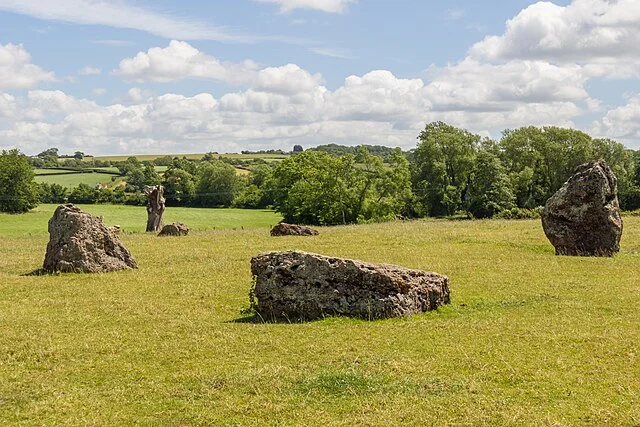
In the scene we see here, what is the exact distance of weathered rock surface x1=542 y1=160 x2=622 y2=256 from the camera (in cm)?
2919

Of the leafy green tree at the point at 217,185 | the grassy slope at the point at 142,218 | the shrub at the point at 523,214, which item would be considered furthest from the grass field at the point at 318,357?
the leafy green tree at the point at 217,185

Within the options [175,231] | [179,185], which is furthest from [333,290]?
[179,185]

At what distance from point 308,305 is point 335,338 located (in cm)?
231

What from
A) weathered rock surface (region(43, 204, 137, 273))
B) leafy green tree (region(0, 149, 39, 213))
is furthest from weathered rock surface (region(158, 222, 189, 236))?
leafy green tree (region(0, 149, 39, 213))

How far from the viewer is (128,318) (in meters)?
16.0

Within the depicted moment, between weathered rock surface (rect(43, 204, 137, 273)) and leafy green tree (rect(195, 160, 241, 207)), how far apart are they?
334 feet

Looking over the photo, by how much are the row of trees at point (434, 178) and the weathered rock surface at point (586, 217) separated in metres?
48.7

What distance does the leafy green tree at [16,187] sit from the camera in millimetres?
94812

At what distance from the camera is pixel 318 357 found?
11.9m

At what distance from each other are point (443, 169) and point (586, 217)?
2551 inches

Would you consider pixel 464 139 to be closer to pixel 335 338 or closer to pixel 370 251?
pixel 370 251

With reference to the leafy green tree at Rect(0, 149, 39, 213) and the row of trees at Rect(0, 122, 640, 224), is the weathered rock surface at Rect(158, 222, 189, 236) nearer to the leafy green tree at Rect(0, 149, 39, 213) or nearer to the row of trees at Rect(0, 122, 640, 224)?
the row of trees at Rect(0, 122, 640, 224)

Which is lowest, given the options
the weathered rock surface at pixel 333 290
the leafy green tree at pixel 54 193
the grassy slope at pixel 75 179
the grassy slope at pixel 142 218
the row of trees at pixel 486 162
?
the grassy slope at pixel 142 218

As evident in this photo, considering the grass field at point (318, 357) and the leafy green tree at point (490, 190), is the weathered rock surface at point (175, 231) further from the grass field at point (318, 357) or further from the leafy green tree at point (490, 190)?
the leafy green tree at point (490, 190)
